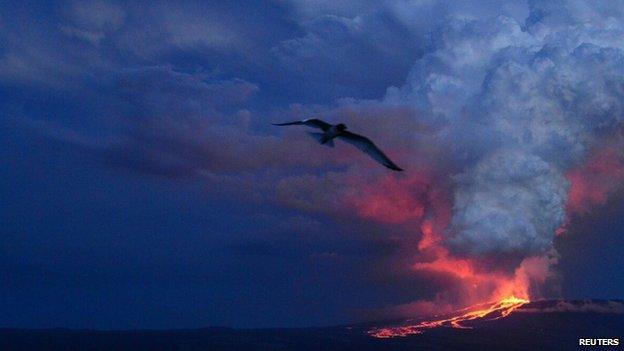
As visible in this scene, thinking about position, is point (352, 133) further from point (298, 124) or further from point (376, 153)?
point (298, 124)

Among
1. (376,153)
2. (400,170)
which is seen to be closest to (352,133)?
(376,153)

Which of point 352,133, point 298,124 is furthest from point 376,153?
point 298,124

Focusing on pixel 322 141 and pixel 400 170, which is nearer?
pixel 400 170

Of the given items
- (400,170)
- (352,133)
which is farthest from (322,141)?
(400,170)

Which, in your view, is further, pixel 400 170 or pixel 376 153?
pixel 376 153

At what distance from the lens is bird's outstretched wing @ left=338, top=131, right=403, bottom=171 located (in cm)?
2485

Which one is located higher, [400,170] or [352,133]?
[352,133]

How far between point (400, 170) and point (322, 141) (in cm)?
358

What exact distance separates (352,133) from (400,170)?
13.6 ft

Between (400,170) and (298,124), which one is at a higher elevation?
(298,124)

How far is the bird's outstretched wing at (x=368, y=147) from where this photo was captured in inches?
978

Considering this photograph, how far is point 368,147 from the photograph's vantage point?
26016 millimetres

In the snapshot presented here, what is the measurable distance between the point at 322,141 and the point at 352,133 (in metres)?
1.97

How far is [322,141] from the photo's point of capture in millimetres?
25391
